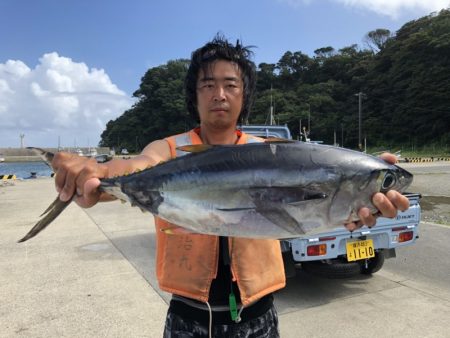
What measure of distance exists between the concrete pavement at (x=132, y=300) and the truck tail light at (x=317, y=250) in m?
0.59

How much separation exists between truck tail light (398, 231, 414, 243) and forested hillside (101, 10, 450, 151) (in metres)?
32.9

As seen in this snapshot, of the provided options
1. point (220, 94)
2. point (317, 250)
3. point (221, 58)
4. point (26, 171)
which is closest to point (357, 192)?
point (220, 94)

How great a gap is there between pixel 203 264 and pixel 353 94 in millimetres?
68753

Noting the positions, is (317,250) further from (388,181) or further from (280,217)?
(280,217)

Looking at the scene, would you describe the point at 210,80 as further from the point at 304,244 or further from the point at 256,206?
the point at 304,244

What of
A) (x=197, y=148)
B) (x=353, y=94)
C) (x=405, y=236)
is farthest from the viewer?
(x=353, y=94)

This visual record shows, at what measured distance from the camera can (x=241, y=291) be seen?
187cm

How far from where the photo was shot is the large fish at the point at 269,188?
1.55 meters

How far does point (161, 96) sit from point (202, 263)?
81846mm

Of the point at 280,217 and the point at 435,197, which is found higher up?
the point at 280,217

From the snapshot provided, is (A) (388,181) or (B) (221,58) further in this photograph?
(B) (221,58)

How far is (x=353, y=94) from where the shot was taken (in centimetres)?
6594

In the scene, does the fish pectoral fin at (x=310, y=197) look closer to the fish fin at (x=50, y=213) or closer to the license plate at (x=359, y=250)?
the fish fin at (x=50, y=213)

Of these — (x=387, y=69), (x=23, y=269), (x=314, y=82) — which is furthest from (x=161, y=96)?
(x=23, y=269)
